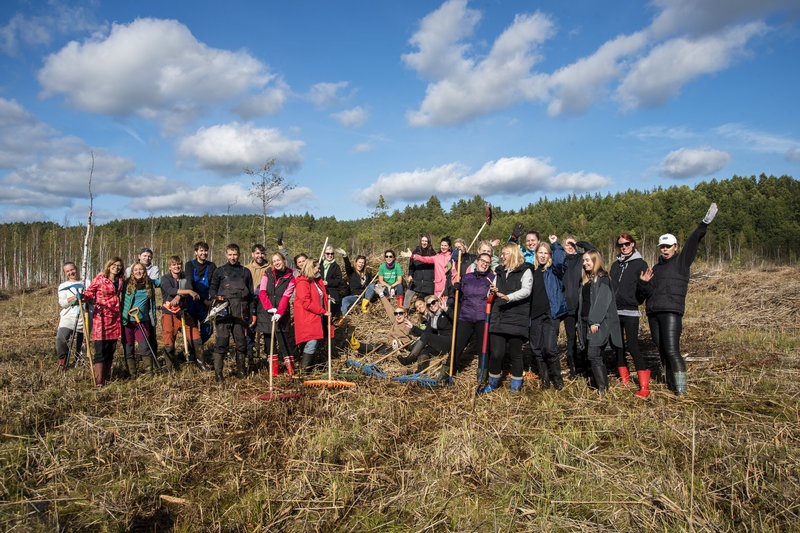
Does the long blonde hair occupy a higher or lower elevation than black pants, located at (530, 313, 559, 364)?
higher

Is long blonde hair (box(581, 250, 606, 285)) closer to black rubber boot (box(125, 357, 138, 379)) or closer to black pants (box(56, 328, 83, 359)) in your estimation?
black rubber boot (box(125, 357, 138, 379))

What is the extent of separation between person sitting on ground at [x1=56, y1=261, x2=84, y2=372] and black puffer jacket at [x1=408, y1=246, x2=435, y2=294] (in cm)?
608

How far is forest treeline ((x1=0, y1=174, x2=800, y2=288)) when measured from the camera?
146 feet

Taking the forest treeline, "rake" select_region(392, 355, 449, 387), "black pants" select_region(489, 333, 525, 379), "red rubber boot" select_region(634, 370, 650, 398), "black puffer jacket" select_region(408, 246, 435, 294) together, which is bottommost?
"rake" select_region(392, 355, 449, 387)

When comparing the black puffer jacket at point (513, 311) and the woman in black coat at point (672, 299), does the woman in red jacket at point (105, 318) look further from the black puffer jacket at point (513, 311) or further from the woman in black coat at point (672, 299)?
the woman in black coat at point (672, 299)

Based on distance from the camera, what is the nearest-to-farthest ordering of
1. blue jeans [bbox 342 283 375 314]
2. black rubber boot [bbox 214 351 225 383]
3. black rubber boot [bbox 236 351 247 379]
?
black rubber boot [bbox 214 351 225 383], black rubber boot [bbox 236 351 247 379], blue jeans [bbox 342 283 375 314]

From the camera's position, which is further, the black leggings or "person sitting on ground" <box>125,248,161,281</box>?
"person sitting on ground" <box>125,248,161,281</box>

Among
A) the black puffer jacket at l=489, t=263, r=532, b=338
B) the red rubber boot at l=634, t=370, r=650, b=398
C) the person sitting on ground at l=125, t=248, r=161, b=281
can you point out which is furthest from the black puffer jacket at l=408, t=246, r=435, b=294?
the person sitting on ground at l=125, t=248, r=161, b=281

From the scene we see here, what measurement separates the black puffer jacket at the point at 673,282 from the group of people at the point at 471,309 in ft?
0.04

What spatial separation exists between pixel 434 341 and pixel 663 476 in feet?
12.7

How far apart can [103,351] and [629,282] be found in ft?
24.9

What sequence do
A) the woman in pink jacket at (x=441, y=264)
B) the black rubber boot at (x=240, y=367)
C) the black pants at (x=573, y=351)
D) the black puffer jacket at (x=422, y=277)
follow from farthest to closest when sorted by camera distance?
1. the black puffer jacket at (x=422, y=277)
2. the woman in pink jacket at (x=441, y=264)
3. the black rubber boot at (x=240, y=367)
4. the black pants at (x=573, y=351)

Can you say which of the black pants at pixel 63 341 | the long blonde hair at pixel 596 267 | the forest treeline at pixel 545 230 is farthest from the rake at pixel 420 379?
the forest treeline at pixel 545 230

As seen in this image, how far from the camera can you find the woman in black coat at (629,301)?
555cm
